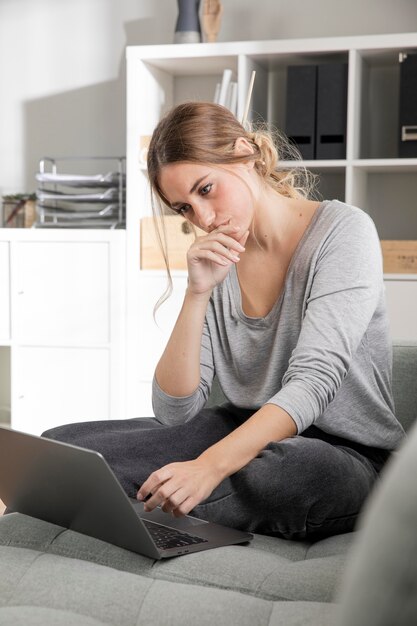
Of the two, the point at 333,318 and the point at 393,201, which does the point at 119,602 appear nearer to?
the point at 333,318

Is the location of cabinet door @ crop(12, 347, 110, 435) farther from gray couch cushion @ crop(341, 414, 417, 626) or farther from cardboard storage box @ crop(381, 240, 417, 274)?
gray couch cushion @ crop(341, 414, 417, 626)

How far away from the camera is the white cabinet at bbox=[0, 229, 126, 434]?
347cm

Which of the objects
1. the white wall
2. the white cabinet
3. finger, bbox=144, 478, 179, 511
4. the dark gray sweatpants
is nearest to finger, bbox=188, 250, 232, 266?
the dark gray sweatpants

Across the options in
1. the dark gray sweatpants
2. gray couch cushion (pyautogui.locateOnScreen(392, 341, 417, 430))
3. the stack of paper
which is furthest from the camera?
the stack of paper

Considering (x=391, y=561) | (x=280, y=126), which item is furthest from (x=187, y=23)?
(x=391, y=561)

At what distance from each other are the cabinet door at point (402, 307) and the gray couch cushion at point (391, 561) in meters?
2.83

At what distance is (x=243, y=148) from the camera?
1.73m

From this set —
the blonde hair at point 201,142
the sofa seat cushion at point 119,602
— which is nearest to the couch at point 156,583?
the sofa seat cushion at point 119,602

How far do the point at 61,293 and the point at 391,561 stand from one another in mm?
3163

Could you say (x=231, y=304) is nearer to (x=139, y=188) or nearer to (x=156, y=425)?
(x=156, y=425)

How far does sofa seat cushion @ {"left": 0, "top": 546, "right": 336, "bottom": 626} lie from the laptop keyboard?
0.12 metres

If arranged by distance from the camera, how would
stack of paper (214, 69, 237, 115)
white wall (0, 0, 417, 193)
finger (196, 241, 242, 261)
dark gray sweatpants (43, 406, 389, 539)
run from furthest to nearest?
white wall (0, 0, 417, 193)
stack of paper (214, 69, 237, 115)
finger (196, 241, 242, 261)
dark gray sweatpants (43, 406, 389, 539)

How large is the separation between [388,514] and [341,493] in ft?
3.26

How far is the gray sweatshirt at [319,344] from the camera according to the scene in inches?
58.3
